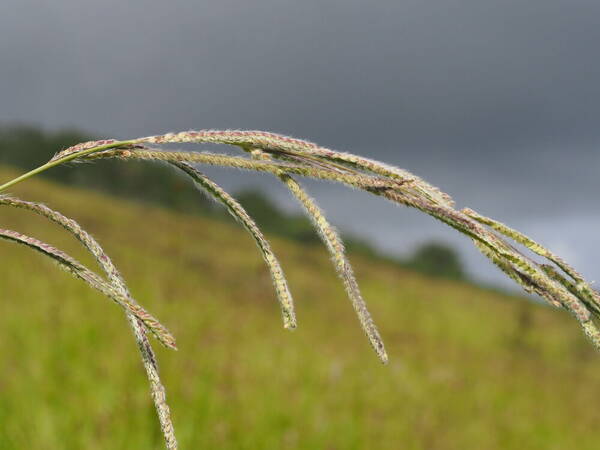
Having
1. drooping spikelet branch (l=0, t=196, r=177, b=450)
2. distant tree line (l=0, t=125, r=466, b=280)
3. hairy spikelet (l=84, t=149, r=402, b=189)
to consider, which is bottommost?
drooping spikelet branch (l=0, t=196, r=177, b=450)

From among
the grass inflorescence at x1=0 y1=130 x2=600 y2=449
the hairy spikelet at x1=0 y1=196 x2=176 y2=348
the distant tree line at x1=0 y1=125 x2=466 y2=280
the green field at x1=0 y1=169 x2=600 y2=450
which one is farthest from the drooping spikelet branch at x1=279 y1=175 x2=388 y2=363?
the distant tree line at x1=0 y1=125 x2=466 y2=280

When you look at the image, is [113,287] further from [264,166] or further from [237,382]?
[237,382]

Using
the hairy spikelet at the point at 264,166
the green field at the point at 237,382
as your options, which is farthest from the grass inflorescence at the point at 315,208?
the green field at the point at 237,382

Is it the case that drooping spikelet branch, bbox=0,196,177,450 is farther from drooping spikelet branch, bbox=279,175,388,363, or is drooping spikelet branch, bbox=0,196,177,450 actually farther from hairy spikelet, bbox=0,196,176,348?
drooping spikelet branch, bbox=279,175,388,363

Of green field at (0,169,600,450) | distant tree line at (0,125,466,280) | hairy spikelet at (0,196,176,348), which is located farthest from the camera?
distant tree line at (0,125,466,280)

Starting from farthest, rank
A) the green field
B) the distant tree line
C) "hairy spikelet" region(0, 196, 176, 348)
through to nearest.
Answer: the distant tree line, the green field, "hairy spikelet" region(0, 196, 176, 348)

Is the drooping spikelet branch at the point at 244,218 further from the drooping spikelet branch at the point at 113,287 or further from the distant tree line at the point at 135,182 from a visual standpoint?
the distant tree line at the point at 135,182

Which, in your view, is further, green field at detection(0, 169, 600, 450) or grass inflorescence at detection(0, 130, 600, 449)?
green field at detection(0, 169, 600, 450)

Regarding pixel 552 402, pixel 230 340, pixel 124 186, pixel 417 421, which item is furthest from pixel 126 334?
pixel 124 186
